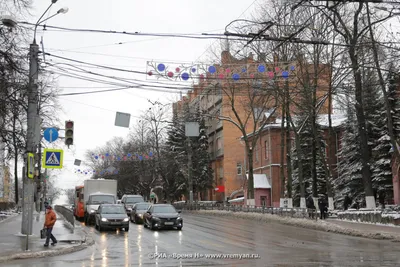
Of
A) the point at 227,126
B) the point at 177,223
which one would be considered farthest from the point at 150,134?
the point at 177,223

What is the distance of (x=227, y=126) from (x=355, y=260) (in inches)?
2427

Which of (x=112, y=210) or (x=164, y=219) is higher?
(x=112, y=210)

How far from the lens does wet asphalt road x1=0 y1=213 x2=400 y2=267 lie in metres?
14.0

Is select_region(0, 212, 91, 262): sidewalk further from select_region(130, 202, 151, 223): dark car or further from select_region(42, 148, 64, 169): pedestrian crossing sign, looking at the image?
select_region(130, 202, 151, 223): dark car

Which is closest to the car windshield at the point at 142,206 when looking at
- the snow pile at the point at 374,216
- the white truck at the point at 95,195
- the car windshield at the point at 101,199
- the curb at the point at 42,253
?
the white truck at the point at 95,195

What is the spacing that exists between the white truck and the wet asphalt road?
9.57 meters

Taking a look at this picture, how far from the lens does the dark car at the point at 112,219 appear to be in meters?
26.5

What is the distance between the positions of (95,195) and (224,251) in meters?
19.6

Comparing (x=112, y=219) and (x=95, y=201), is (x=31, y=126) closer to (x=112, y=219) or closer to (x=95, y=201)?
(x=112, y=219)

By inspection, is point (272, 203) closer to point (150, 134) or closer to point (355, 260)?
point (150, 134)

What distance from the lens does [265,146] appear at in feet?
205

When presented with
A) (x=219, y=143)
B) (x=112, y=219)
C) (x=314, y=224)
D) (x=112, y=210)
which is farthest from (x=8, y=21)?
(x=219, y=143)

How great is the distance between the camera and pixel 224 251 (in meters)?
17.0

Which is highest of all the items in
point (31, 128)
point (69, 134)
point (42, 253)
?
point (31, 128)
